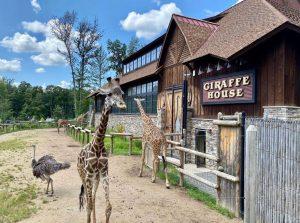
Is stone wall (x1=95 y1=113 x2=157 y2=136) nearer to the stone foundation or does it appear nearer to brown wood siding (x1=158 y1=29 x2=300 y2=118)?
brown wood siding (x1=158 y1=29 x2=300 y2=118)

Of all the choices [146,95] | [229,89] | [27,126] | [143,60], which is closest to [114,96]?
[229,89]

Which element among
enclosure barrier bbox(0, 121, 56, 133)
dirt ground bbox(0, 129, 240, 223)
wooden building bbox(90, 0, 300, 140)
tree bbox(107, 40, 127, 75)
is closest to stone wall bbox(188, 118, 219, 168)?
wooden building bbox(90, 0, 300, 140)

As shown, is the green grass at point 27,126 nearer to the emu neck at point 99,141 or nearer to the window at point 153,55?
the window at point 153,55

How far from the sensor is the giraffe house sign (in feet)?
39.1

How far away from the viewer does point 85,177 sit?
6723mm

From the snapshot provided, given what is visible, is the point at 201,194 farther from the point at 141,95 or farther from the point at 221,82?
the point at 141,95

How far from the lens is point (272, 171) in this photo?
652 centimetres

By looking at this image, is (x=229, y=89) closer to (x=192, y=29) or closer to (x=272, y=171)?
(x=192, y=29)

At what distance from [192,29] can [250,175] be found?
11394 millimetres

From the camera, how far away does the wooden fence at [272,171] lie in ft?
19.5

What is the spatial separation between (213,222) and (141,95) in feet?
56.9

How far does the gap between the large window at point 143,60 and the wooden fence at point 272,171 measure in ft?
58.0

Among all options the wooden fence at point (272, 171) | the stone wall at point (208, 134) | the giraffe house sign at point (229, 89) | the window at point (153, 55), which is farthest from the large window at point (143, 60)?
the wooden fence at point (272, 171)

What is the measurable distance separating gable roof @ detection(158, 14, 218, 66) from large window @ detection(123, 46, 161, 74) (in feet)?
20.8
